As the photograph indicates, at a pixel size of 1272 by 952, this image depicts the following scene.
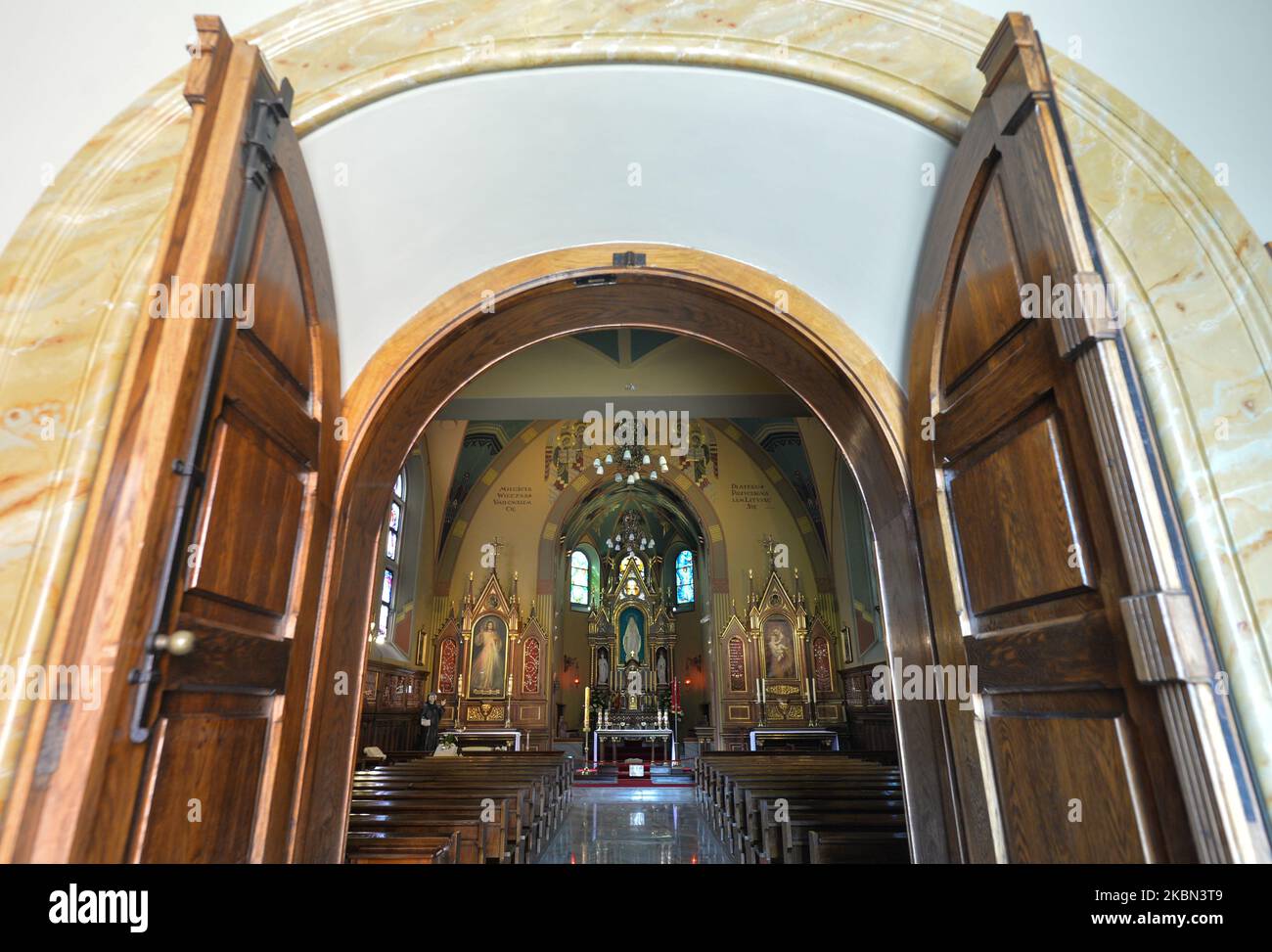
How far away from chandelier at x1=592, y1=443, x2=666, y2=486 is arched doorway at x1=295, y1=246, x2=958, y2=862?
10.2 m

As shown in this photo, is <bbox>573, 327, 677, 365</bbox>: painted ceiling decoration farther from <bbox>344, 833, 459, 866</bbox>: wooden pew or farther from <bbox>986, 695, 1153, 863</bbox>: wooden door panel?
<bbox>986, 695, 1153, 863</bbox>: wooden door panel

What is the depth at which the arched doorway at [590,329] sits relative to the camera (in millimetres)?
2652

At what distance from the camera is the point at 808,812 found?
3.91 metres

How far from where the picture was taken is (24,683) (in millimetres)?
1475

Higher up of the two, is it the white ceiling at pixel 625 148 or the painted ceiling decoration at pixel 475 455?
the painted ceiling decoration at pixel 475 455

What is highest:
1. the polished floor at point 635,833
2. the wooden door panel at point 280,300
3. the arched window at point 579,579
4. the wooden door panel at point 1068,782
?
the arched window at point 579,579

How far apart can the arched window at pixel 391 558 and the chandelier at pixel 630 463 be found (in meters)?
3.84

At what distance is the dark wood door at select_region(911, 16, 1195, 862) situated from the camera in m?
1.57

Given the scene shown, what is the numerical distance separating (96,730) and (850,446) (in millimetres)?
3002

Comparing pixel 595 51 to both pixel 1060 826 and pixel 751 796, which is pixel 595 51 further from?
pixel 751 796

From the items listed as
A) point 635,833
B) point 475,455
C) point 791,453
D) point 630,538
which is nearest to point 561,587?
point 475,455
